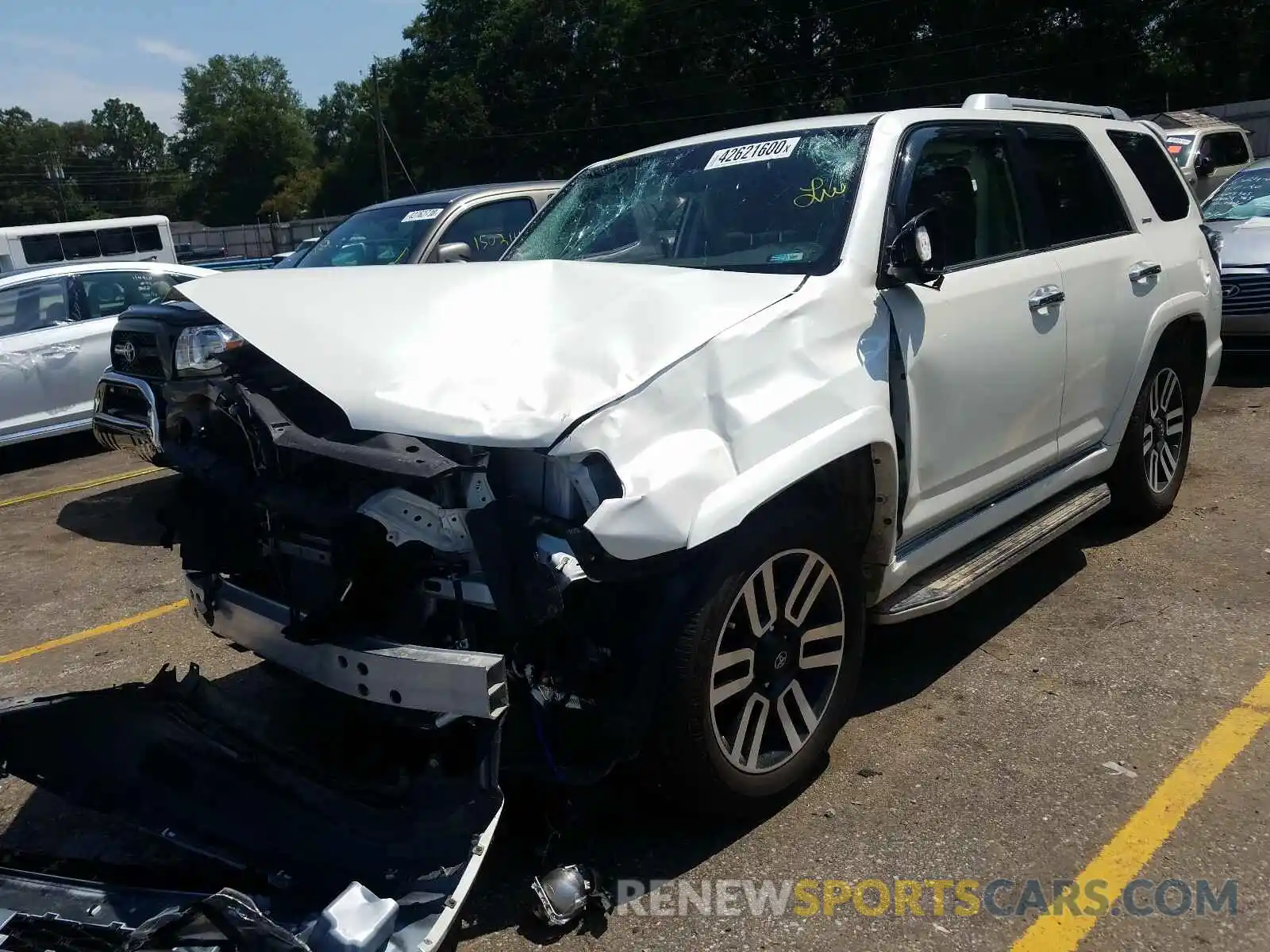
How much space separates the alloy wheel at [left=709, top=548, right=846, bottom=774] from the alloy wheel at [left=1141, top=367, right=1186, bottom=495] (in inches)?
105

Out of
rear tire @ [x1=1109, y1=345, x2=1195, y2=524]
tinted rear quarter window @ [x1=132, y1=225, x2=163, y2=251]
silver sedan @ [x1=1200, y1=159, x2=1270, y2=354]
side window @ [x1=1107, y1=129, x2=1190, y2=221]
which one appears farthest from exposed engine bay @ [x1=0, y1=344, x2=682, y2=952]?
tinted rear quarter window @ [x1=132, y1=225, x2=163, y2=251]

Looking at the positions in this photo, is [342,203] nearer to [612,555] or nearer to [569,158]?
[569,158]

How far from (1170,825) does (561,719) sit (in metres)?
1.78

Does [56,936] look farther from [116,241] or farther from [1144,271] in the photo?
[116,241]

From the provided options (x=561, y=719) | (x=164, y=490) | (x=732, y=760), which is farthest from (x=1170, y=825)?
(x=164, y=490)

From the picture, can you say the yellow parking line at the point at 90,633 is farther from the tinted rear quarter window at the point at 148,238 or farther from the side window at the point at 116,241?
the tinted rear quarter window at the point at 148,238

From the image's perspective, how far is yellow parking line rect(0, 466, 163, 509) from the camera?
803cm

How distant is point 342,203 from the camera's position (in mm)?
78750

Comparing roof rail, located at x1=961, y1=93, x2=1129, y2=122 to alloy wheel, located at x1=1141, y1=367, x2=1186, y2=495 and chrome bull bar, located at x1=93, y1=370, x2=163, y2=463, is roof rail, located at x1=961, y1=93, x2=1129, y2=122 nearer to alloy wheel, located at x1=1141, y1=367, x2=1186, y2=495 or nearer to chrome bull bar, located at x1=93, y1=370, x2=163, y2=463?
alloy wheel, located at x1=1141, y1=367, x2=1186, y2=495

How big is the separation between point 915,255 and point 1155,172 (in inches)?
108

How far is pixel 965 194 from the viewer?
373 cm

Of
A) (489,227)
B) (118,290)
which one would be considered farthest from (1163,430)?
(118,290)

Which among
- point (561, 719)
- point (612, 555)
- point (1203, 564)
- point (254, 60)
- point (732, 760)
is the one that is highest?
point (254, 60)

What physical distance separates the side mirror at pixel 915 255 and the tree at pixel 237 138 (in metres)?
96.5
